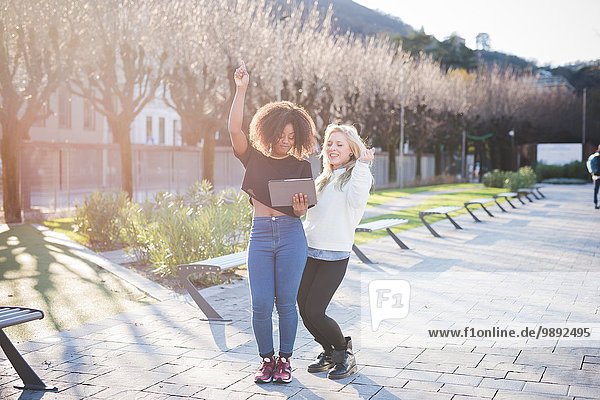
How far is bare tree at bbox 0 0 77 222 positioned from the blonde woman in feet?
47.1

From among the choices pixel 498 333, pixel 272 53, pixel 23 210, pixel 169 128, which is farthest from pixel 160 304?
pixel 169 128

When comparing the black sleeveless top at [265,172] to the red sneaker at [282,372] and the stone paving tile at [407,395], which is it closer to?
the red sneaker at [282,372]

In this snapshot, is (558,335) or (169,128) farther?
(169,128)

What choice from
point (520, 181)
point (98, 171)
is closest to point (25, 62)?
point (98, 171)

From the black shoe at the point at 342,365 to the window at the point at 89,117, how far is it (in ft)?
136

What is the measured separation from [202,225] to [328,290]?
5260 millimetres

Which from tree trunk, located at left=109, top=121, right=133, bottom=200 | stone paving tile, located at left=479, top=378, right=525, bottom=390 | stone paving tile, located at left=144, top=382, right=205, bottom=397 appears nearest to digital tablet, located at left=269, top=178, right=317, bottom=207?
stone paving tile, located at left=144, top=382, right=205, bottom=397

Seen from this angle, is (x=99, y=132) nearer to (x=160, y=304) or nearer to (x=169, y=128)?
(x=169, y=128)

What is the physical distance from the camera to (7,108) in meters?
18.8

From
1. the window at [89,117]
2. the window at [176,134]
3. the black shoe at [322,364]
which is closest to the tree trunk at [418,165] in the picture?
the window at [176,134]

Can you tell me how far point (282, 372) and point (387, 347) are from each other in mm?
1419

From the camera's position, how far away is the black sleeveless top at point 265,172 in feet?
17.7

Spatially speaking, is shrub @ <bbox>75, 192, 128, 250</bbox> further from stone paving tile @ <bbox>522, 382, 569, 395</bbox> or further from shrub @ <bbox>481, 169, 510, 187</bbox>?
shrub @ <bbox>481, 169, 510, 187</bbox>

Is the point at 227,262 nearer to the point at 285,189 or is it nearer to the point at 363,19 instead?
the point at 285,189
